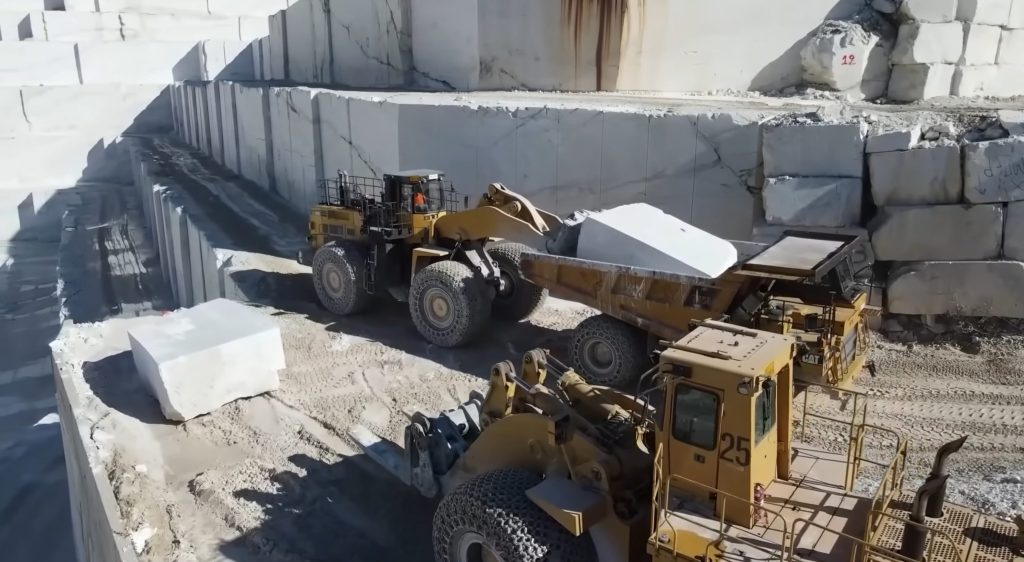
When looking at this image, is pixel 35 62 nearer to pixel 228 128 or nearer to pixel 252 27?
pixel 252 27

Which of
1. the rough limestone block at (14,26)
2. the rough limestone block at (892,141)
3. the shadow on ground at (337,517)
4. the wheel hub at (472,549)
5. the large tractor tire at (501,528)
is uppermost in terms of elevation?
the rough limestone block at (14,26)

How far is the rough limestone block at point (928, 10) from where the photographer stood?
1318 cm

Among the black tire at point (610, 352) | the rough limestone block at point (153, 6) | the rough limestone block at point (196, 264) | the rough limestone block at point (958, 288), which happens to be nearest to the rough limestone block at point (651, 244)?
the black tire at point (610, 352)

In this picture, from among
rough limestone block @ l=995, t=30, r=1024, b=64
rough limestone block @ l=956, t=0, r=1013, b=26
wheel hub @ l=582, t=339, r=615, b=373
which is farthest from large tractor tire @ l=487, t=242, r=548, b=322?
rough limestone block @ l=995, t=30, r=1024, b=64

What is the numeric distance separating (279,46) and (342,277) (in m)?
20.2

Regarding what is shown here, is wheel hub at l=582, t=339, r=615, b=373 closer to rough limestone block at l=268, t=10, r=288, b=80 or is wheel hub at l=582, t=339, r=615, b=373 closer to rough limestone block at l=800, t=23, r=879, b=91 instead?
rough limestone block at l=800, t=23, r=879, b=91

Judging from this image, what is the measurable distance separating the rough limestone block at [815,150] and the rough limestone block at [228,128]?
16748 mm

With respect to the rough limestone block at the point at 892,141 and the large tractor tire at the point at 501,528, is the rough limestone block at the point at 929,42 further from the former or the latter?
the large tractor tire at the point at 501,528

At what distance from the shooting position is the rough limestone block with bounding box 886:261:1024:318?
873 cm

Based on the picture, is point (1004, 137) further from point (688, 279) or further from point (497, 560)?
point (497, 560)

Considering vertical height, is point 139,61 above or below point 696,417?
above

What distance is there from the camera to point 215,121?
2423cm

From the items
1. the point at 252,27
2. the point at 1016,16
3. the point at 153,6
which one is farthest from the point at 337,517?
the point at 252,27

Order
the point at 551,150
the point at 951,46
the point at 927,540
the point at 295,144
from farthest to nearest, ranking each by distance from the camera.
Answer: the point at 295,144 < the point at 951,46 < the point at 551,150 < the point at 927,540
